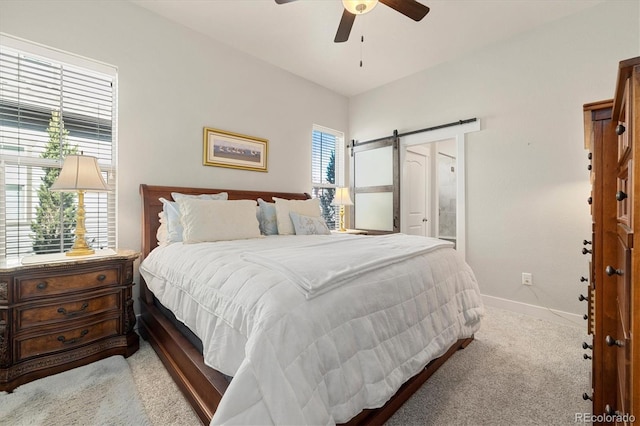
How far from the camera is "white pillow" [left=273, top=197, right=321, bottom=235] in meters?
3.00

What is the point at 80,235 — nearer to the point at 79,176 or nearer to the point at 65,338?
the point at 79,176

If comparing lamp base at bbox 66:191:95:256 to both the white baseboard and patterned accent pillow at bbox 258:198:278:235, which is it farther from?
the white baseboard

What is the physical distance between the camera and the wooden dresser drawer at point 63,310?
1745 millimetres

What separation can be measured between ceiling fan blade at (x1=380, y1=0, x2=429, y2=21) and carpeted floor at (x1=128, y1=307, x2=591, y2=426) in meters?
2.47

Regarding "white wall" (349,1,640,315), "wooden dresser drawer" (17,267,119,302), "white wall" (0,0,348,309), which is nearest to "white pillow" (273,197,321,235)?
"white wall" (0,0,348,309)

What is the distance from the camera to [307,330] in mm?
1035

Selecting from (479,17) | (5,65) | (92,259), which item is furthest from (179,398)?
(479,17)

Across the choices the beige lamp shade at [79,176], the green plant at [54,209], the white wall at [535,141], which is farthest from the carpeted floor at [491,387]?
the beige lamp shade at [79,176]

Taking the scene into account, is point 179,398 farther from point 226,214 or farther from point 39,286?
point 226,214

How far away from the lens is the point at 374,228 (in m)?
4.49

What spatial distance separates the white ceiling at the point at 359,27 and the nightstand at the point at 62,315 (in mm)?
2376

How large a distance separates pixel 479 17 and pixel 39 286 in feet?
13.5

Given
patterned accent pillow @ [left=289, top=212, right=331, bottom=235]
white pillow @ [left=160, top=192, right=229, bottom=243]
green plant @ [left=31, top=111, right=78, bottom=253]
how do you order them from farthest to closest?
patterned accent pillow @ [left=289, top=212, right=331, bottom=235] < white pillow @ [left=160, top=192, right=229, bottom=243] < green plant @ [left=31, top=111, right=78, bottom=253]

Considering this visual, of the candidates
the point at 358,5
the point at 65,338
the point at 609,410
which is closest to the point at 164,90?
the point at 358,5
